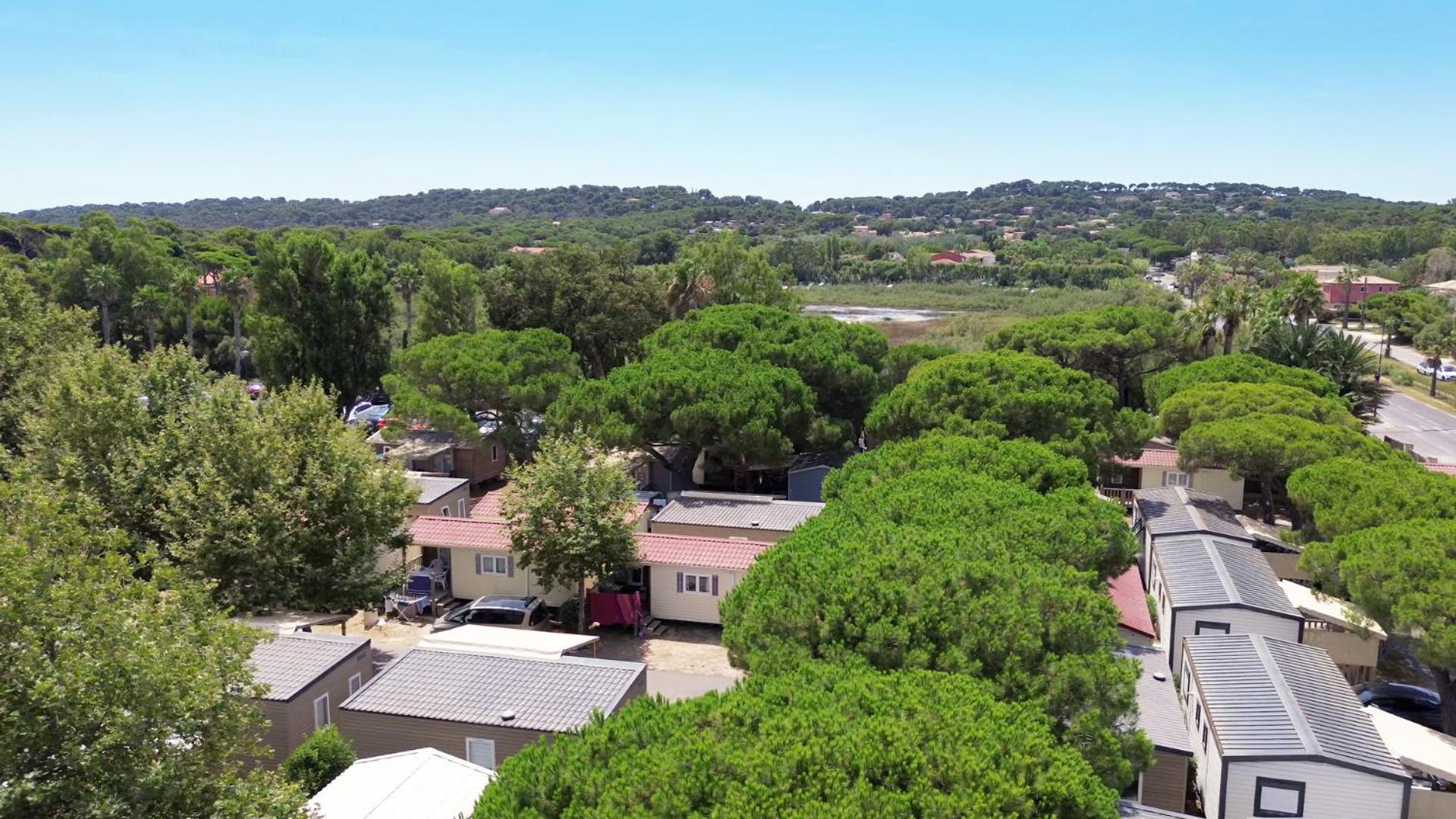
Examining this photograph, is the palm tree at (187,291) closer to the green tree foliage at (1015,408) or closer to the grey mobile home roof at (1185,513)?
the green tree foliage at (1015,408)

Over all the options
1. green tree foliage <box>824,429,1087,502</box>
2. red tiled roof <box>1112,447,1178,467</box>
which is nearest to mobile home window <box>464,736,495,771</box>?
green tree foliage <box>824,429,1087,502</box>

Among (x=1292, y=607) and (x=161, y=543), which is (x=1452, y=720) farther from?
(x=161, y=543)

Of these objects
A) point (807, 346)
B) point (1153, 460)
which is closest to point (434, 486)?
point (807, 346)

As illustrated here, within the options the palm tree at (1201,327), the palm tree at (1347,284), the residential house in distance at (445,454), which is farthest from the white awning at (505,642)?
the palm tree at (1347,284)

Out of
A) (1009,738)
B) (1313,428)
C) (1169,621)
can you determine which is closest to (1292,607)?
(1169,621)

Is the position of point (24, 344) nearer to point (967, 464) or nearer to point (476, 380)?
point (476, 380)

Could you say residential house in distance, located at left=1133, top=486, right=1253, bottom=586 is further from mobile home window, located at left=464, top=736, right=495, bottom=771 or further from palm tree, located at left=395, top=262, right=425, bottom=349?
palm tree, located at left=395, top=262, right=425, bottom=349
